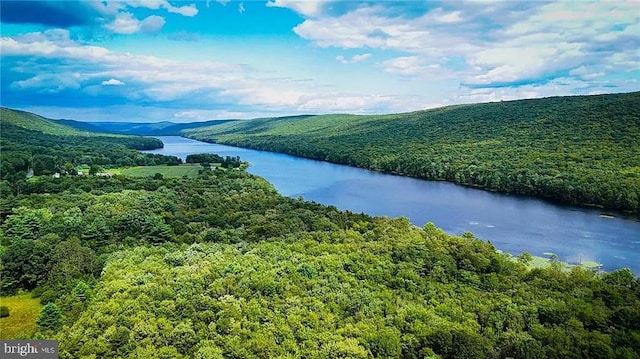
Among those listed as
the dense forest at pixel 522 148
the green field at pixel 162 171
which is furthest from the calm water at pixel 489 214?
the green field at pixel 162 171

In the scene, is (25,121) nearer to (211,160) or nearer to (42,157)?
(42,157)

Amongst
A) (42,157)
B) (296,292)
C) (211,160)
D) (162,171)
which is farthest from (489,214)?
(42,157)

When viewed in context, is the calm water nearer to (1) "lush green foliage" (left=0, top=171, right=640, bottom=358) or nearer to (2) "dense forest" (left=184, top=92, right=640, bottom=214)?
(2) "dense forest" (left=184, top=92, right=640, bottom=214)

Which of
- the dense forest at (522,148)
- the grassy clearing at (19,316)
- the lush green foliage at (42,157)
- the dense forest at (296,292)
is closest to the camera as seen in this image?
the dense forest at (296,292)

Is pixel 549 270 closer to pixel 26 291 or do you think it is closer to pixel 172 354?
pixel 172 354

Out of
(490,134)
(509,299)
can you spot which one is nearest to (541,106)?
(490,134)

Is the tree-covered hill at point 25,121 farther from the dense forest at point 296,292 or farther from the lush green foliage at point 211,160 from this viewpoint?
the dense forest at point 296,292
